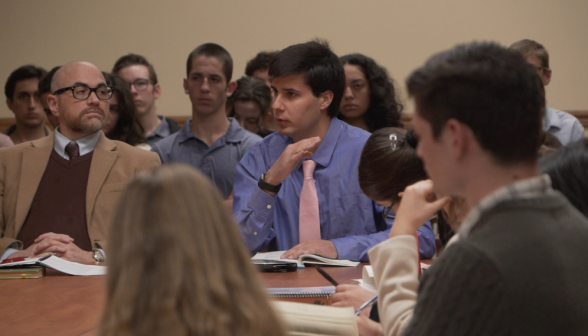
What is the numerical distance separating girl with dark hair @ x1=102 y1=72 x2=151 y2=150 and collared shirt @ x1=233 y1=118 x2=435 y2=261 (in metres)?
1.18

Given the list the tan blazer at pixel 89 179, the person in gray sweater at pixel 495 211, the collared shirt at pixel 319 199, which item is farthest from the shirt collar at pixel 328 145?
the person in gray sweater at pixel 495 211

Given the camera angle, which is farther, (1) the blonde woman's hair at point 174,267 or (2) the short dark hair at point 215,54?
(2) the short dark hair at point 215,54

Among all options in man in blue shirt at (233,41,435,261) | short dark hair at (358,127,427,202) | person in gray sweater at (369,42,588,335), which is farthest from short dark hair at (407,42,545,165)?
man in blue shirt at (233,41,435,261)

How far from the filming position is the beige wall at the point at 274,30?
15.3 ft

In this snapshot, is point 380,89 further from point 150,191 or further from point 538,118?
point 150,191

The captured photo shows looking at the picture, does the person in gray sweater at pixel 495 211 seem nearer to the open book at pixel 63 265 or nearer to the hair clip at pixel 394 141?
the hair clip at pixel 394 141

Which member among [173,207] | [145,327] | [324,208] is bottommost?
[324,208]

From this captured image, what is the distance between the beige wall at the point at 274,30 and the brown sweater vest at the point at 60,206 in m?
2.19

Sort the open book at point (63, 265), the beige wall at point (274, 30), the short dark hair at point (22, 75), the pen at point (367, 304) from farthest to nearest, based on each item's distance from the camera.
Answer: the beige wall at point (274, 30), the short dark hair at point (22, 75), the open book at point (63, 265), the pen at point (367, 304)

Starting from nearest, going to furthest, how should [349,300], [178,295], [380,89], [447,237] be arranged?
[178,295]
[349,300]
[447,237]
[380,89]

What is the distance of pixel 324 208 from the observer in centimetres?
239

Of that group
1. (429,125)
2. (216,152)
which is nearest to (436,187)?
(429,125)

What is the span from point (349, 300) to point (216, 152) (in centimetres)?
210

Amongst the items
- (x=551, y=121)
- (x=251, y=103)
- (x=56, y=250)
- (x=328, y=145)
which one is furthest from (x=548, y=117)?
(x=56, y=250)
